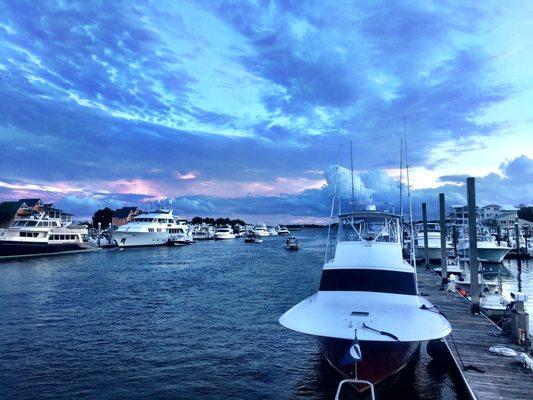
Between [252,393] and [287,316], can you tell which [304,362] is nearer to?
[252,393]

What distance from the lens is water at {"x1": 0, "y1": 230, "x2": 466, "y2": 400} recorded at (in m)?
15.9

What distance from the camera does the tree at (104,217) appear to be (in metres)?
174

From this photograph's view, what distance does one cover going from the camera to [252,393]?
1569 cm

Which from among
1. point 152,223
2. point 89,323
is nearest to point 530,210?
point 152,223

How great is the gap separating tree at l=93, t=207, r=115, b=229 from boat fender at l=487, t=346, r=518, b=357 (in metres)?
173

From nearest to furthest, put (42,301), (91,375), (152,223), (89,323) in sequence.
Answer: (91,375) < (89,323) < (42,301) < (152,223)

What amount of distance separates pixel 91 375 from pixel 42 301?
18382 mm

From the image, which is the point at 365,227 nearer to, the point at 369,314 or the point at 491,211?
the point at 369,314

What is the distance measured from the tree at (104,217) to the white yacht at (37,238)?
92.0 meters

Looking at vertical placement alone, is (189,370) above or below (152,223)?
below

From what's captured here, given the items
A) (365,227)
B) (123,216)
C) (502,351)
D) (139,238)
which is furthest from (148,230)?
(502,351)

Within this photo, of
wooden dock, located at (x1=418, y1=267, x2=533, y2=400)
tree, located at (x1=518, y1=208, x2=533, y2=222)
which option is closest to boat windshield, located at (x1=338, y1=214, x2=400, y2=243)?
wooden dock, located at (x1=418, y1=267, x2=533, y2=400)

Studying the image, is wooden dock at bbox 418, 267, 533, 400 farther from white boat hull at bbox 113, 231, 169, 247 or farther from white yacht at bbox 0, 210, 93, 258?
white boat hull at bbox 113, 231, 169, 247

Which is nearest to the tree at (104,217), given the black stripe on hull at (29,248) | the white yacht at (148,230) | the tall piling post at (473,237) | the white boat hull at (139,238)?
the white yacht at (148,230)
